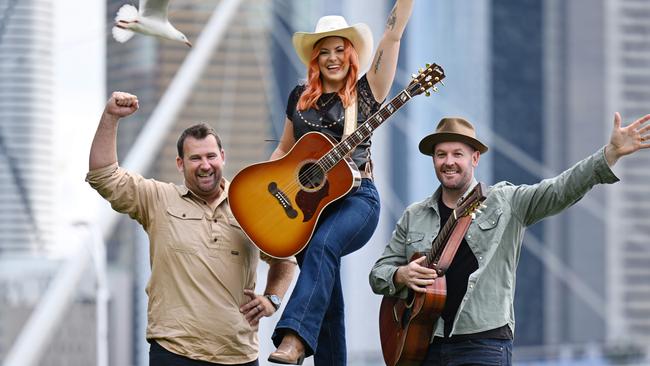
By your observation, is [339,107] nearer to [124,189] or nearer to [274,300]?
[274,300]

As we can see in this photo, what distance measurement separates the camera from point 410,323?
25.9 feet

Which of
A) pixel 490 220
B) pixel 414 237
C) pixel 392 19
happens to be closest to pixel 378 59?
pixel 392 19

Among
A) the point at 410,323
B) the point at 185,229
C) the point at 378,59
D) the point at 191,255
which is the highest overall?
the point at 378,59

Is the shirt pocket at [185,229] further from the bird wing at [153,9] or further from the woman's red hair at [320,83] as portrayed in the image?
the bird wing at [153,9]

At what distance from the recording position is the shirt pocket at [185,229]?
794cm

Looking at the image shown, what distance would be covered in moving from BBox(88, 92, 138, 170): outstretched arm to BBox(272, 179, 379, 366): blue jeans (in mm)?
1057

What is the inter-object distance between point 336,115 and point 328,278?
807mm

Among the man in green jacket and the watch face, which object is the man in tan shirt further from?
the man in green jacket

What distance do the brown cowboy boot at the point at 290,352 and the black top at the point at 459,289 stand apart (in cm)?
64

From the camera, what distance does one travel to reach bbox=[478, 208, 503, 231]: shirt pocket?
25.9 feet

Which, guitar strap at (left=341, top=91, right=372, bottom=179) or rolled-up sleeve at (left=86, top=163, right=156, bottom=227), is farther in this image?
guitar strap at (left=341, top=91, right=372, bottom=179)

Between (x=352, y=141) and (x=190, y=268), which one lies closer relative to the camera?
(x=190, y=268)

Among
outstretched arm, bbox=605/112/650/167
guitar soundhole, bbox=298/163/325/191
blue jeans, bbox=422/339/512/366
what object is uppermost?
outstretched arm, bbox=605/112/650/167

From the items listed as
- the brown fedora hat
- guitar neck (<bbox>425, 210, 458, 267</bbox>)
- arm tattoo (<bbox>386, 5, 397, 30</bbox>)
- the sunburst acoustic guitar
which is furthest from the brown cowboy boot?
arm tattoo (<bbox>386, 5, 397, 30</bbox>)
